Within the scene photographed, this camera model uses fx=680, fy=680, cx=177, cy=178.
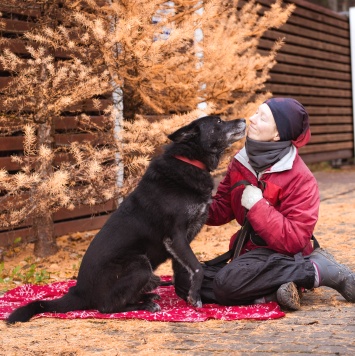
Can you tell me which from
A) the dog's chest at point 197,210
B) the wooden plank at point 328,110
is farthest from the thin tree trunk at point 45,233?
the wooden plank at point 328,110

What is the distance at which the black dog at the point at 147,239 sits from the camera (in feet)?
13.6

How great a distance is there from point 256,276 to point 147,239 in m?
0.72

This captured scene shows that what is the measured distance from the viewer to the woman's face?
444 cm

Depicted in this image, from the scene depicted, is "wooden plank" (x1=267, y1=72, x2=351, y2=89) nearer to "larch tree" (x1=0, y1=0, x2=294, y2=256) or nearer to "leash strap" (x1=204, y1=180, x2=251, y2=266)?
"larch tree" (x1=0, y1=0, x2=294, y2=256)

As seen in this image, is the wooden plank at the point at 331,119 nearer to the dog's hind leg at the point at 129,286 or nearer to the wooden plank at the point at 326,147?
the wooden plank at the point at 326,147

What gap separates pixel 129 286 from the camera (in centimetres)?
416

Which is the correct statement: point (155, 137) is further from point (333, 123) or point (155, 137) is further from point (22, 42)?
point (333, 123)

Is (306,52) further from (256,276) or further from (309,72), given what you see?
(256,276)

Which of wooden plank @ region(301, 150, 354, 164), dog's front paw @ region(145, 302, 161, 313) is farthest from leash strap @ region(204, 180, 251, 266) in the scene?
wooden plank @ region(301, 150, 354, 164)

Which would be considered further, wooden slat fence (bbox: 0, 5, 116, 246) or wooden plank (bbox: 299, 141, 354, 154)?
wooden plank (bbox: 299, 141, 354, 154)

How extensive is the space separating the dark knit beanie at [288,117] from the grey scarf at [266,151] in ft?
0.24

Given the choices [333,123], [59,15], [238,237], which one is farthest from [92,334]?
[333,123]

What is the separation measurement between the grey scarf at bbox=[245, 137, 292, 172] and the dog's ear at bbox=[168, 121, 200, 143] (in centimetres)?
38

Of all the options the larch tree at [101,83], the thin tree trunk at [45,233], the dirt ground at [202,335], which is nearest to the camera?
the dirt ground at [202,335]
